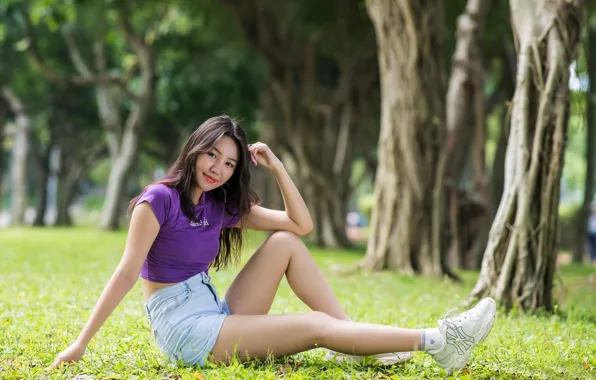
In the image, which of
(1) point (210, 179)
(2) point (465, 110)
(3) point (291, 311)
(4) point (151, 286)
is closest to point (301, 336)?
(4) point (151, 286)

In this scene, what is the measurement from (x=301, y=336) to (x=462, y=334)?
81cm

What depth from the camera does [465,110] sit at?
1286cm

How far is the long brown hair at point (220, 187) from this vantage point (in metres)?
4.57

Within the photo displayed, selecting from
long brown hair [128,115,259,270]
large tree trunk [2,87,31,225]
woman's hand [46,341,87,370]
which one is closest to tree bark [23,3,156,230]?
large tree trunk [2,87,31,225]

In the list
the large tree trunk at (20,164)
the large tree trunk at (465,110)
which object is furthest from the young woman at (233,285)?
the large tree trunk at (20,164)

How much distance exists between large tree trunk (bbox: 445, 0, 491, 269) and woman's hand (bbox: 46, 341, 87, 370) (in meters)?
8.73

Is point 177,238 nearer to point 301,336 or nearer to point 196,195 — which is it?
point 196,195

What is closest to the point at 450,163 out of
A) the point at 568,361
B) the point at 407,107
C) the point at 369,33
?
the point at 407,107

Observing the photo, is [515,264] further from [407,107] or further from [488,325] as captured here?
[407,107]

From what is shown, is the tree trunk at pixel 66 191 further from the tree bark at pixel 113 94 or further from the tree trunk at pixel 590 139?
the tree trunk at pixel 590 139

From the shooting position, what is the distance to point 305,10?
658 inches

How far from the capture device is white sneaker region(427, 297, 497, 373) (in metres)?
4.30

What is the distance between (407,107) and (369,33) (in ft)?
23.0

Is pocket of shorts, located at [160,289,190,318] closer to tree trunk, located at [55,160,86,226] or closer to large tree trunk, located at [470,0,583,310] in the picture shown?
large tree trunk, located at [470,0,583,310]
